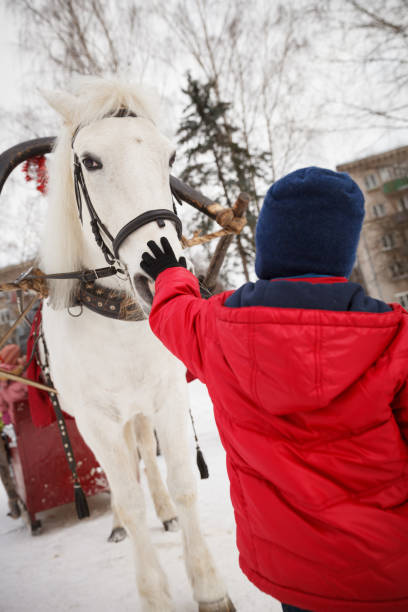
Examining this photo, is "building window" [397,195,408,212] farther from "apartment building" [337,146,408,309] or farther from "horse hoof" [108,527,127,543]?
"horse hoof" [108,527,127,543]

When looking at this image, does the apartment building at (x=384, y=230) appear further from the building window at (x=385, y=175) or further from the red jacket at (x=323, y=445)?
the red jacket at (x=323, y=445)

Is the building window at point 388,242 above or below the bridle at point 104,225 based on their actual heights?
above

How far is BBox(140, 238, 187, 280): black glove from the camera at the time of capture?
1.37 meters

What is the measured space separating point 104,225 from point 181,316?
30.7 inches

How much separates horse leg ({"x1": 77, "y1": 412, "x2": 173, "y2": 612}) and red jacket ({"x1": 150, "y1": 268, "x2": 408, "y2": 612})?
1.24 meters

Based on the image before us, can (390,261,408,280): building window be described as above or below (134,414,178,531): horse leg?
above

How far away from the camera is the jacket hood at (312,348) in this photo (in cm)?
90

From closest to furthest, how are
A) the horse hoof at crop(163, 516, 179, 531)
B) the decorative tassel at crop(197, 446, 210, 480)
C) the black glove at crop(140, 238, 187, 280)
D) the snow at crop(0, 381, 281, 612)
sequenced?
the black glove at crop(140, 238, 187, 280) < the snow at crop(0, 381, 281, 612) < the decorative tassel at crop(197, 446, 210, 480) < the horse hoof at crop(163, 516, 179, 531)

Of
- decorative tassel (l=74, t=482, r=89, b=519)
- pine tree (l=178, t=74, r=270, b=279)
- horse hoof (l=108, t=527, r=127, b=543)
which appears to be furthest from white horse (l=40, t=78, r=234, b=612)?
pine tree (l=178, t=74, r=270, b=279)

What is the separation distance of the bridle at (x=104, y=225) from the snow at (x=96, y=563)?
194 cm

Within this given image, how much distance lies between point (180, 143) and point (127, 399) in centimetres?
893

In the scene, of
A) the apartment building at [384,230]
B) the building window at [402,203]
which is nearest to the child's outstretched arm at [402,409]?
the apartment building at [384,230]

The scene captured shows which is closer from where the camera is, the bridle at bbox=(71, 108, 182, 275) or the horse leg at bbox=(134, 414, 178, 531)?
the bridle at bbox=(71, 108, 182, 275)

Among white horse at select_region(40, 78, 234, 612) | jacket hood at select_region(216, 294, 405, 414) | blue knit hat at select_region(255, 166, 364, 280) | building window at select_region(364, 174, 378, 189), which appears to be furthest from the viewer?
building window at select_region(364, 174, 378, 189)
